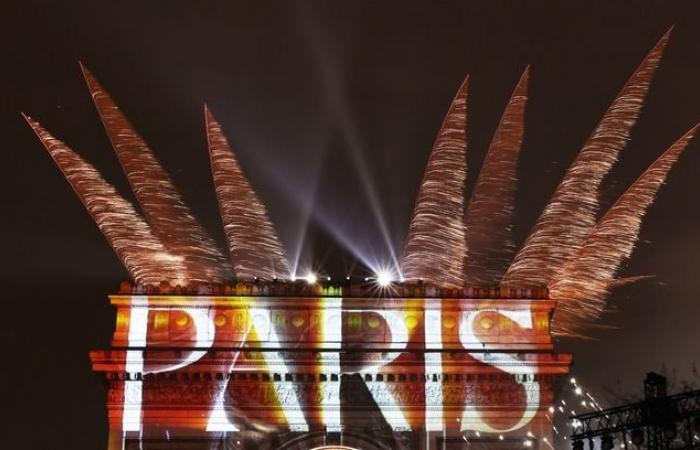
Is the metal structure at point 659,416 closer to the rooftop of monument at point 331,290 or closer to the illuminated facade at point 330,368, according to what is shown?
the illuminated facade at point 330,368

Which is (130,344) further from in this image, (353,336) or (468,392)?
(468,392)

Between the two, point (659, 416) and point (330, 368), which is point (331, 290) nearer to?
point (330, 368)

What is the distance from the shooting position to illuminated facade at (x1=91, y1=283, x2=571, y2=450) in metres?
31.2

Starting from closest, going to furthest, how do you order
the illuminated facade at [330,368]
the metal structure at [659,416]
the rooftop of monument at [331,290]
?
the metal structure at [659,416] < the illuminated facade at [330,368] < the rooftop of monument at [331,290]

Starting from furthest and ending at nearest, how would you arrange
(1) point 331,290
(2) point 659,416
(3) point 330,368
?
(1) point 331,290 → (3) point 330,368 → (2) point 659,416

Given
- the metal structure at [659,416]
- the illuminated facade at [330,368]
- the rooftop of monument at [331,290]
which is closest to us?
the metal structure at [659,416]

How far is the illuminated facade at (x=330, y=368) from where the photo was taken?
3116 cm

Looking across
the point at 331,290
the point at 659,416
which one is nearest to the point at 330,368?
the point at 331,290

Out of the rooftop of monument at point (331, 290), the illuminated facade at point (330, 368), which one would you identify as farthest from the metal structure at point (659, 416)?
the rooftop of monument at point (331, 290)

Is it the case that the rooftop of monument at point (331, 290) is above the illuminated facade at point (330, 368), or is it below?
above

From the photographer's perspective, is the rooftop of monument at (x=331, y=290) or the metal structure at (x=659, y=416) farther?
the rooftop of monument at (x=331, y=290)

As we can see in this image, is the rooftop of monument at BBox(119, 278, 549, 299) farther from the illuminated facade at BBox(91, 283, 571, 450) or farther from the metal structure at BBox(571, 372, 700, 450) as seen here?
the metal structure at BBox(571, 372, 700, 450)

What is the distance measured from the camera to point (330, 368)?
31.5m

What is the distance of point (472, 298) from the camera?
3219 centimetres
